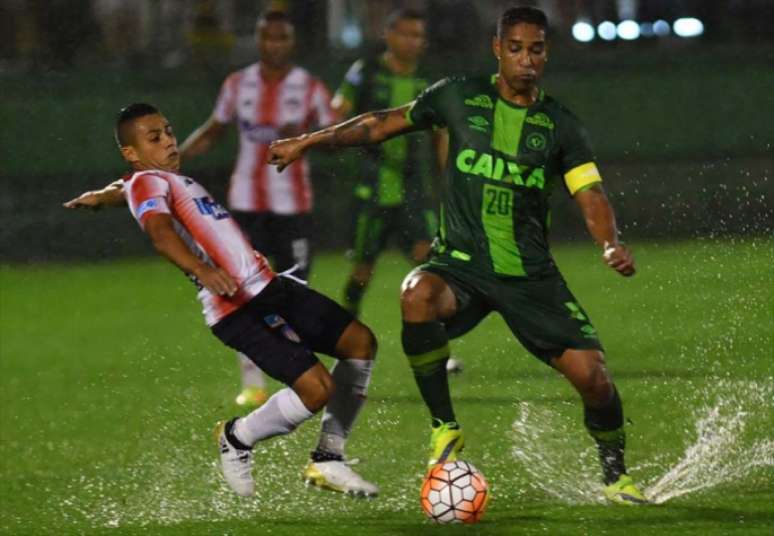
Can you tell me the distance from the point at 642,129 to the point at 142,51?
4798mm

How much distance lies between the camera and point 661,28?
1806 centimetres

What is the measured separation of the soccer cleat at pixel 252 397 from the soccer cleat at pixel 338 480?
266 cm

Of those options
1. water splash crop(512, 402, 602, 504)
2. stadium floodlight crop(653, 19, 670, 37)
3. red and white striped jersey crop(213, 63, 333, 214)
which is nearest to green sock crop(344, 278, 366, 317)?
red and white striped jersey crop(213, 63, 333, 214)

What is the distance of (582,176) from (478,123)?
1.52 ft

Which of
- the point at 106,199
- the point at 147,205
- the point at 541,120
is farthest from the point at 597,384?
the point at 106,199

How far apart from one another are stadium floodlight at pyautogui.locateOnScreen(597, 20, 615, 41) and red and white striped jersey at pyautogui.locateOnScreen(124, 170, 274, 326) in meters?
11.1

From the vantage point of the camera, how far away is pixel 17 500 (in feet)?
25.9

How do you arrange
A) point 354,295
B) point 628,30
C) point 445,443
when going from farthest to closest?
1. point 628,30
2. point 354,295
3. point 445,443

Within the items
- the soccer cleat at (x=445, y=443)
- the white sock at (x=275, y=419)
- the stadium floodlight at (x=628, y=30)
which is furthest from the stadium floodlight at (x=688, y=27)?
the white sock at (x=275, y=419)

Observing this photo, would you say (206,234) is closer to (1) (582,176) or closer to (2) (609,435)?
(1) (582,176)

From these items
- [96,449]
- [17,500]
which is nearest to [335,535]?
[17,500]

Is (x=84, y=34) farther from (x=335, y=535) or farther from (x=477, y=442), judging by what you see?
(x=335, y=535)

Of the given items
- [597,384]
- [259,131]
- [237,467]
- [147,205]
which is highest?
[147,205]

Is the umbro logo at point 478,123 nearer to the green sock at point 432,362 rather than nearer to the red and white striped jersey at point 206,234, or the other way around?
the green sock at point 432,362
